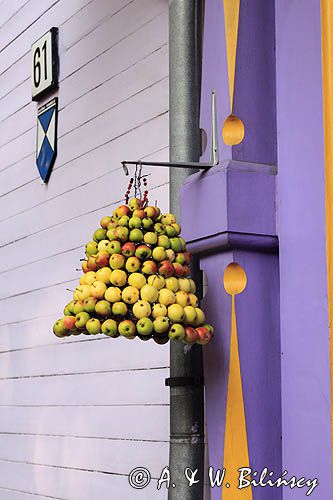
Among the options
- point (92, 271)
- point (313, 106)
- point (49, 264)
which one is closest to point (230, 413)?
point (92, 271)

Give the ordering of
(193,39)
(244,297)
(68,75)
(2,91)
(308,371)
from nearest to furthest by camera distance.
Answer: (308,371) < (244,297) < (193,39) < (68,75) < (2,91)

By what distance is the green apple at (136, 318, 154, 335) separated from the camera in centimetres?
298

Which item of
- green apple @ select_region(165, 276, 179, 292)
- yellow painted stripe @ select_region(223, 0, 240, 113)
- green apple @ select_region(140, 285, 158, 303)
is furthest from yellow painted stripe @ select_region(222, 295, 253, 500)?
yellow painted stripe @ select_region(223, 0, 240, 113)

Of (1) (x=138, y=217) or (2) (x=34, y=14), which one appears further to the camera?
(2) (x=34, y=14)

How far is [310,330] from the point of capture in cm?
304

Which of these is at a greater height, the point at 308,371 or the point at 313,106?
the point at 313,106

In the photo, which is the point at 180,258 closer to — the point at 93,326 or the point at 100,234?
the point at 100,234

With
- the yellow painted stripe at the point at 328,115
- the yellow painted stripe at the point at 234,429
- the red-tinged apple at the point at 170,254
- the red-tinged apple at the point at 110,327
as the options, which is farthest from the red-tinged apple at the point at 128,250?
the yellow painted stripe at the point at 328,115

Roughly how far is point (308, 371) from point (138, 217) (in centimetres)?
69

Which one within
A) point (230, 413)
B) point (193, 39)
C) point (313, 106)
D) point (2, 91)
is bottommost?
point (230, 413)

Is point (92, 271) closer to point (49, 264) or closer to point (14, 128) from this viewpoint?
point (49, 264)

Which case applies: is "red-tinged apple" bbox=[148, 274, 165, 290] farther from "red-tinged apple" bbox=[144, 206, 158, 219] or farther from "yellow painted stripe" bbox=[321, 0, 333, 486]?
"yellow painted stripe" bbox=[321, 0, 333, 486]

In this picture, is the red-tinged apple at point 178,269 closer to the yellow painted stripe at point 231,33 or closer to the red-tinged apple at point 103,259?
the red-tinged apple at point 103,259

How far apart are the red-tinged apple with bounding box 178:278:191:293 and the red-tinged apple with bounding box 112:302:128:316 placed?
211 mm
